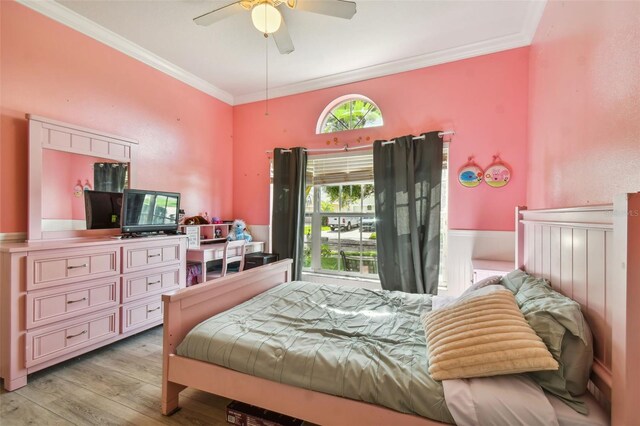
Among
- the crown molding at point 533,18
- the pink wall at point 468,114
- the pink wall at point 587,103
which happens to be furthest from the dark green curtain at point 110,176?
the crown molding at point 533,18

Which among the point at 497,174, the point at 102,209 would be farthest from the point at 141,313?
the point at 497,174

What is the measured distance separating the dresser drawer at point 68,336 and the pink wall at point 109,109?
32.8 inches

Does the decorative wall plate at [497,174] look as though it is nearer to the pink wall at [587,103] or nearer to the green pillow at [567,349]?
the pink wall at [587,103]

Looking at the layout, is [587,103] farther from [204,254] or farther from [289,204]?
[204,254]

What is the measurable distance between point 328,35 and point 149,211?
2475mm

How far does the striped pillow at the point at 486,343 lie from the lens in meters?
1.00

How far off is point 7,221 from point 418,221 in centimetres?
349

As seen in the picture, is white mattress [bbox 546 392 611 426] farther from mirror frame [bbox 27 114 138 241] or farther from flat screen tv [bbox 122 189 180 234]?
mirror frame [bbox 27 114 138 241]

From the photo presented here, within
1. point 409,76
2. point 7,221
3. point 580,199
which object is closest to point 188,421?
point 7,221

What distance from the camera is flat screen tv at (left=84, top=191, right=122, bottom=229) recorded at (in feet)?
8.17

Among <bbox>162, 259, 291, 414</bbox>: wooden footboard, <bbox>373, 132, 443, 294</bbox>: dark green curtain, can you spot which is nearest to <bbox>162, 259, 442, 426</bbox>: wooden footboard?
<bbox>162, 259, 291, 414</bbox>: wooden footboard

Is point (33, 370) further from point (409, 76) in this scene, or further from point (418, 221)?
point (409, 76)

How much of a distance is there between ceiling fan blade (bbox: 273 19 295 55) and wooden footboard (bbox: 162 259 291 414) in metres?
1.89

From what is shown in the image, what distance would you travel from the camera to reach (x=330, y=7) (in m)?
1.87
